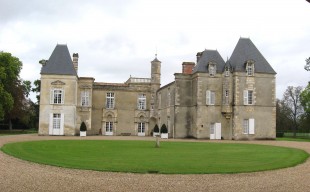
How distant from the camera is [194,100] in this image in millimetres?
35812

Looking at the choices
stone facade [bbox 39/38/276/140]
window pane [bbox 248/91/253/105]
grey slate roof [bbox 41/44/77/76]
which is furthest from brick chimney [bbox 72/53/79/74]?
window pane [bbox 248/91/253/105]

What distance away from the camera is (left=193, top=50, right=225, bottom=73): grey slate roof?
35.4 metres

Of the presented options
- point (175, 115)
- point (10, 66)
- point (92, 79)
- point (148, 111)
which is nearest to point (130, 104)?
point (148, 111)

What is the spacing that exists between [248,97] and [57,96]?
17624 millimetres

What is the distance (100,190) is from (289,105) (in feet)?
187

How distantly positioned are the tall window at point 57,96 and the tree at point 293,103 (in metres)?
36.5

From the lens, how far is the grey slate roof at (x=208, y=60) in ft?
116

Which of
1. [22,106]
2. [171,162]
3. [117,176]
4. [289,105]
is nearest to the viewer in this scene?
[117,176]

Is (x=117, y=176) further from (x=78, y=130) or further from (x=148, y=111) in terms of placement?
(x=148, y=111)

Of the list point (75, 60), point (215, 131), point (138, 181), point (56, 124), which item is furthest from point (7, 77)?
point (138, 181)

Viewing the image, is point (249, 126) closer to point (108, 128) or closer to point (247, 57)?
point (247, 57)

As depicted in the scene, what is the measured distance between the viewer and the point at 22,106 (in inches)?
1859

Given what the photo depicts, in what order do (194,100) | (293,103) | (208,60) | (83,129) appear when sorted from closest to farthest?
(194,100), (208,60), (83,129), (293,103)

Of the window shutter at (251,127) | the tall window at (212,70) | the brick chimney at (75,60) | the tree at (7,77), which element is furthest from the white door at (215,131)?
the tree at (7,77)
